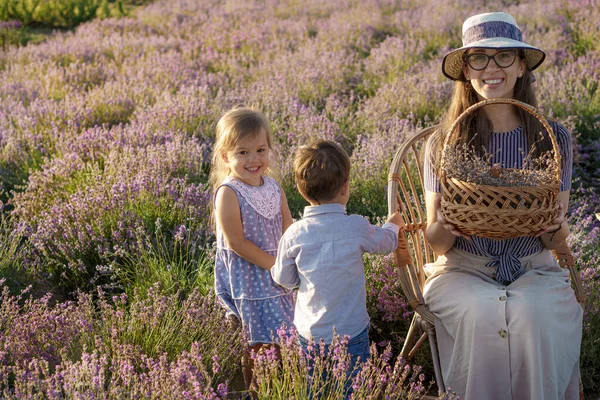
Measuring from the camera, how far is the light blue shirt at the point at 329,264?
242 centimetres

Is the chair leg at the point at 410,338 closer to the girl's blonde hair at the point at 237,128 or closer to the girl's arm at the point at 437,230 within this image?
the girl's arm at the point at 437,230

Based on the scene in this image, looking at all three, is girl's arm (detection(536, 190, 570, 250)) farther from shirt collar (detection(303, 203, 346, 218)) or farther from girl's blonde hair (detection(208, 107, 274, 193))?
girl's blonde hair (detection(208, 107, 274, 193))

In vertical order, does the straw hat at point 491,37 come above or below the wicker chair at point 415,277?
above

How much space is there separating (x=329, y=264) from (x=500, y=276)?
0.78 meters

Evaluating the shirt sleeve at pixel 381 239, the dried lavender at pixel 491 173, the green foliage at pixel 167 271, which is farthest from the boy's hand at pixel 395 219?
the green foliage at pixel 167 271

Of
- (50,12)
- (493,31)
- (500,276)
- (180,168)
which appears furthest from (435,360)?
(50,12)

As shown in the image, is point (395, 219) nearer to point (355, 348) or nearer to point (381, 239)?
point (381, 239)

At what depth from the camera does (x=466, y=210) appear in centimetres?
238

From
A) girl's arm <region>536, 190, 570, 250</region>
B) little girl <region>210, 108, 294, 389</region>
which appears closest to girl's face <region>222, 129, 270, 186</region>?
little girl <region>210, 108, 294, 389</region>

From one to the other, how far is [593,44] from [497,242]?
628 centimetres

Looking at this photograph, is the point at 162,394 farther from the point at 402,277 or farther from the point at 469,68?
the point at 469,68

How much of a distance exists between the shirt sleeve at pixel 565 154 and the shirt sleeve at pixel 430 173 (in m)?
0.50

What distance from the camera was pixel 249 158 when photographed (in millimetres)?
2943

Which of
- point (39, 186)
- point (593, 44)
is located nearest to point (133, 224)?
point (39, 186)
